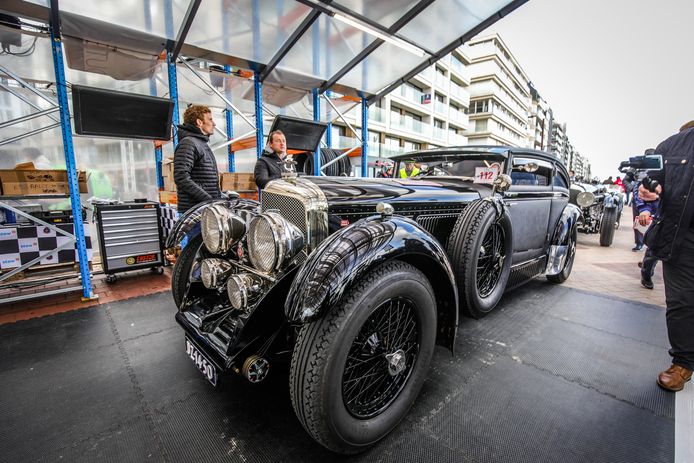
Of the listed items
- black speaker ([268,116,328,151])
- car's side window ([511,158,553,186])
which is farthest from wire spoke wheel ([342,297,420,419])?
black speaker ([268,116,328,151])

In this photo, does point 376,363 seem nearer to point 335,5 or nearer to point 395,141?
point 335,5

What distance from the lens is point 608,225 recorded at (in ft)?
21.1

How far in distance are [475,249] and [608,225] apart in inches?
252

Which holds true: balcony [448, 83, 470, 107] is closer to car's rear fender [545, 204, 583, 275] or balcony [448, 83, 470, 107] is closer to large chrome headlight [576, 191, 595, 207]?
large chrome headlight [576, 191, 595, 207]

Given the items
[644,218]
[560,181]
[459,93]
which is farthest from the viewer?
[459,93]

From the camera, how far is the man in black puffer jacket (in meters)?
2.89

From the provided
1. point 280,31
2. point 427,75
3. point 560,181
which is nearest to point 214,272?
point 280,31

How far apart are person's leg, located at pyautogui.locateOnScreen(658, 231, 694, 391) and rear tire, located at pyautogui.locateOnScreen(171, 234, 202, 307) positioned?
3138mm

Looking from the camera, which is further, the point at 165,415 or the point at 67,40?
the point at 67,40

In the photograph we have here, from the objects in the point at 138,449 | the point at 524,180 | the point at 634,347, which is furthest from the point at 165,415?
the point at 524,180

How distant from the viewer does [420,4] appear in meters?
3.83

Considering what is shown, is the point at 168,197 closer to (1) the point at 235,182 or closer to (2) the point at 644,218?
(1) the point at 235,182

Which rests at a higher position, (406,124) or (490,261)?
(406,124)

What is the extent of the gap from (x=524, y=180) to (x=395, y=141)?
61.1 ft
